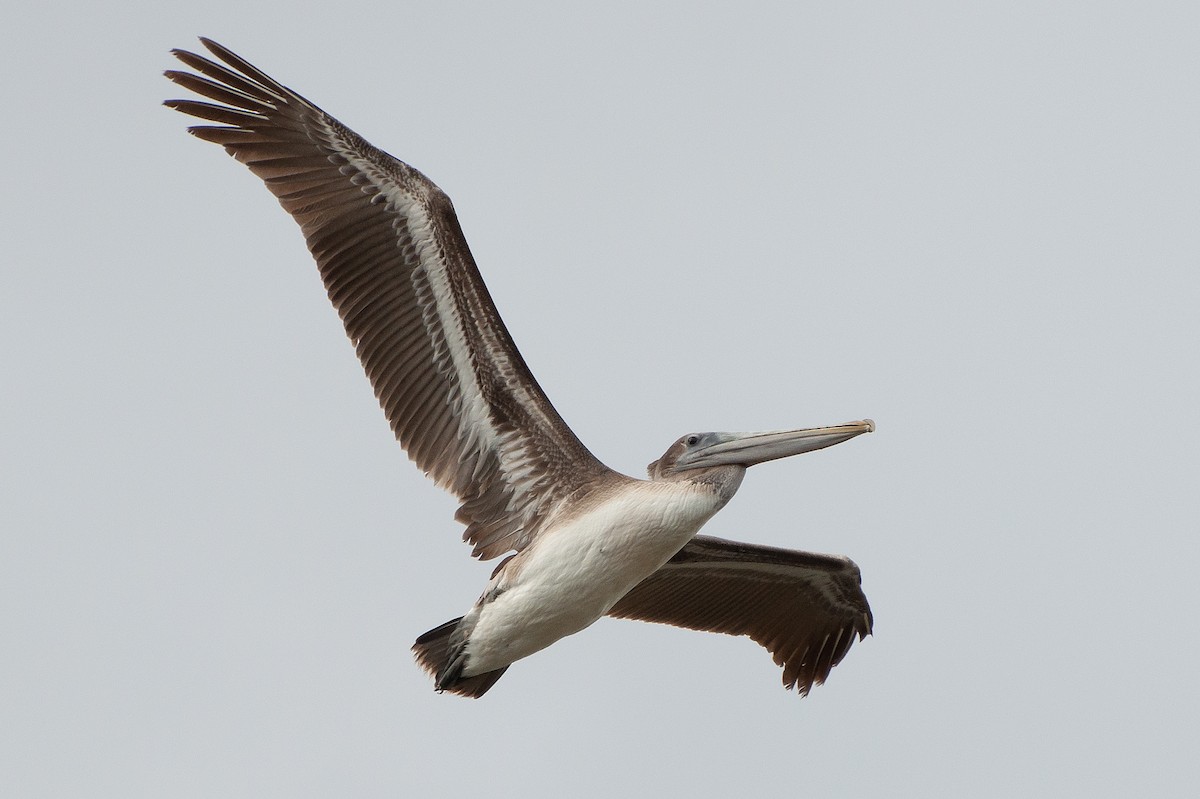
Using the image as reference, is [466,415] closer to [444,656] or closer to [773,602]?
[444,656]

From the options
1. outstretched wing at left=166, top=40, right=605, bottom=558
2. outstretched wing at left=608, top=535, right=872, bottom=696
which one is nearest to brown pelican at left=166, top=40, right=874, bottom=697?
outstretched wing at left=166, top=40, right=605, bottom=558

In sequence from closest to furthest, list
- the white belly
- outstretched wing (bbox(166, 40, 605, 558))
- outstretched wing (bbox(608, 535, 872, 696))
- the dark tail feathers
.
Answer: the white belly → the dark tail feathers → outstretched wing (bbox(166, 40, 605, 558)) → outstretched wing (bbox(608, 535, 872, 696))

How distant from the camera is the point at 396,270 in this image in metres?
12.2

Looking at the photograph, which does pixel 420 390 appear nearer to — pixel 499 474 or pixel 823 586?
pixel 499 474

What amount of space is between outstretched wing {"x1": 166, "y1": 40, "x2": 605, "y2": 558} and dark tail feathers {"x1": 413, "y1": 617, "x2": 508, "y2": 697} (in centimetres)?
67

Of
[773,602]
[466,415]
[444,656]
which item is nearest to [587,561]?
[444,656]

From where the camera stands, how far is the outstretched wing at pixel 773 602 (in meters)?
13.7

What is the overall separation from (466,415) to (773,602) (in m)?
3.24

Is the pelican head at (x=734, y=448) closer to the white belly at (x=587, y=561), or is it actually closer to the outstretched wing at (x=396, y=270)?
the white belly at (x=587, y=561)

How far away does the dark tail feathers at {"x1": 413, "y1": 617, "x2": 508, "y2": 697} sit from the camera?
11922mm

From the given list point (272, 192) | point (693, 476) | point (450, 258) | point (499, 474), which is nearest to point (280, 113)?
point (272, 192)

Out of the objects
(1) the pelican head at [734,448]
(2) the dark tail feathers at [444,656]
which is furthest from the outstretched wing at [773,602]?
(2) the dark tail feathers at [444,656]

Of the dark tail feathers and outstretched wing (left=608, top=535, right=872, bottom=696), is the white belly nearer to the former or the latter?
the dark tail feathers

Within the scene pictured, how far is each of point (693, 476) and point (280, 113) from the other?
3.67m
